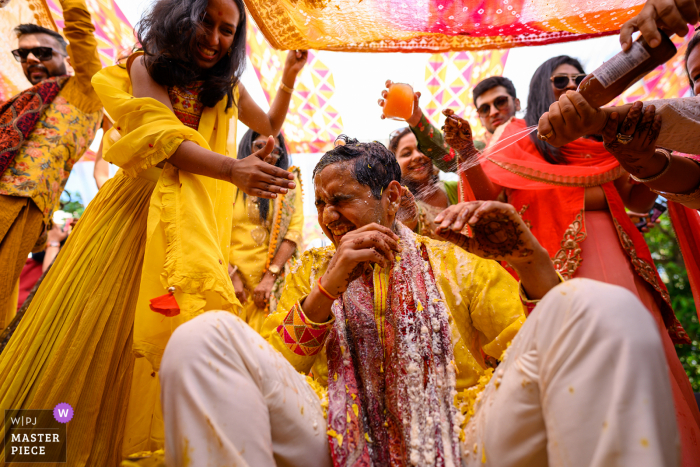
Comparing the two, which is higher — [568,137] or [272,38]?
[272,38]

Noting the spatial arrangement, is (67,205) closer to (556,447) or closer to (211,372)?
(211,372)

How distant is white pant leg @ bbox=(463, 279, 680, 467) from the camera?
92cm

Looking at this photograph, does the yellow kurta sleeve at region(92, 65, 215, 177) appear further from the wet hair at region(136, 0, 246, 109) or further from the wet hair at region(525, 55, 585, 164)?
the wet hair at region(525, 55, 585, 164)

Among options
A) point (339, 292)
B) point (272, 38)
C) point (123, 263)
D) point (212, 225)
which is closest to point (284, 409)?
point (339, 292)

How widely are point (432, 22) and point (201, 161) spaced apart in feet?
5.20

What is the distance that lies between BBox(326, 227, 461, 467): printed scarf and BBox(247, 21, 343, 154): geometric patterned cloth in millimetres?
2150

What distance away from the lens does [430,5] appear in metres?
2.62

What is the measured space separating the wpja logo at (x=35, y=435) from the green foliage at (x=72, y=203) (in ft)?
16.5

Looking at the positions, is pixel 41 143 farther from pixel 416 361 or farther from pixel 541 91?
pixel 541 91

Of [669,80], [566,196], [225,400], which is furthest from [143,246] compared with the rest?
[669,80]

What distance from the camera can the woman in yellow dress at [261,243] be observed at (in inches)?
157

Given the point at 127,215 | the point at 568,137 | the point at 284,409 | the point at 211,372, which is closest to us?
the point at 211,372

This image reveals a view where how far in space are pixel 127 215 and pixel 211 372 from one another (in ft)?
5.01

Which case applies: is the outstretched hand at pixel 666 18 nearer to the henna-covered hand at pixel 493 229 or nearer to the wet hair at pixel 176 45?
the henna-covered hand at pixel 493 229
